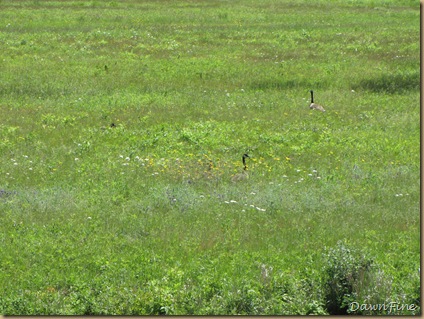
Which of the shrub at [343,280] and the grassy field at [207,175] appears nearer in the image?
the shrub at [343,280]

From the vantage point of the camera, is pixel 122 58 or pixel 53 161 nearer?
pixel 53 161

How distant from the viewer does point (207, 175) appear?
15578 mm

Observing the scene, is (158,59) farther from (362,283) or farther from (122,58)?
(362,283)

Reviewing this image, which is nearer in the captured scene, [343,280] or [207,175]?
[343,280]

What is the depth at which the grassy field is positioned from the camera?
9977 millimetres

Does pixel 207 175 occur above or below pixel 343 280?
below

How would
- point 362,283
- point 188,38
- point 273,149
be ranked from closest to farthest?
point 362,283 → point 273,149 → point 188,38

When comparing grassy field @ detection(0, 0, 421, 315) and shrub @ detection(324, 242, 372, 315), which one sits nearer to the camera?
shrub @ detection(324, 242, 372, 315)

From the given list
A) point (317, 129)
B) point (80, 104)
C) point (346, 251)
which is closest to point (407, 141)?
point (317, 129)

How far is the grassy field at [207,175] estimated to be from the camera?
9977 millimetres

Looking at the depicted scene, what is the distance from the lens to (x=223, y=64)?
29.0 m

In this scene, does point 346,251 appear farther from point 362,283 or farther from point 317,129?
point 317,129

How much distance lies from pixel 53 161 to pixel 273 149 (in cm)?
560

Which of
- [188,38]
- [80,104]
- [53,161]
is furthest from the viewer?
[188,38]
